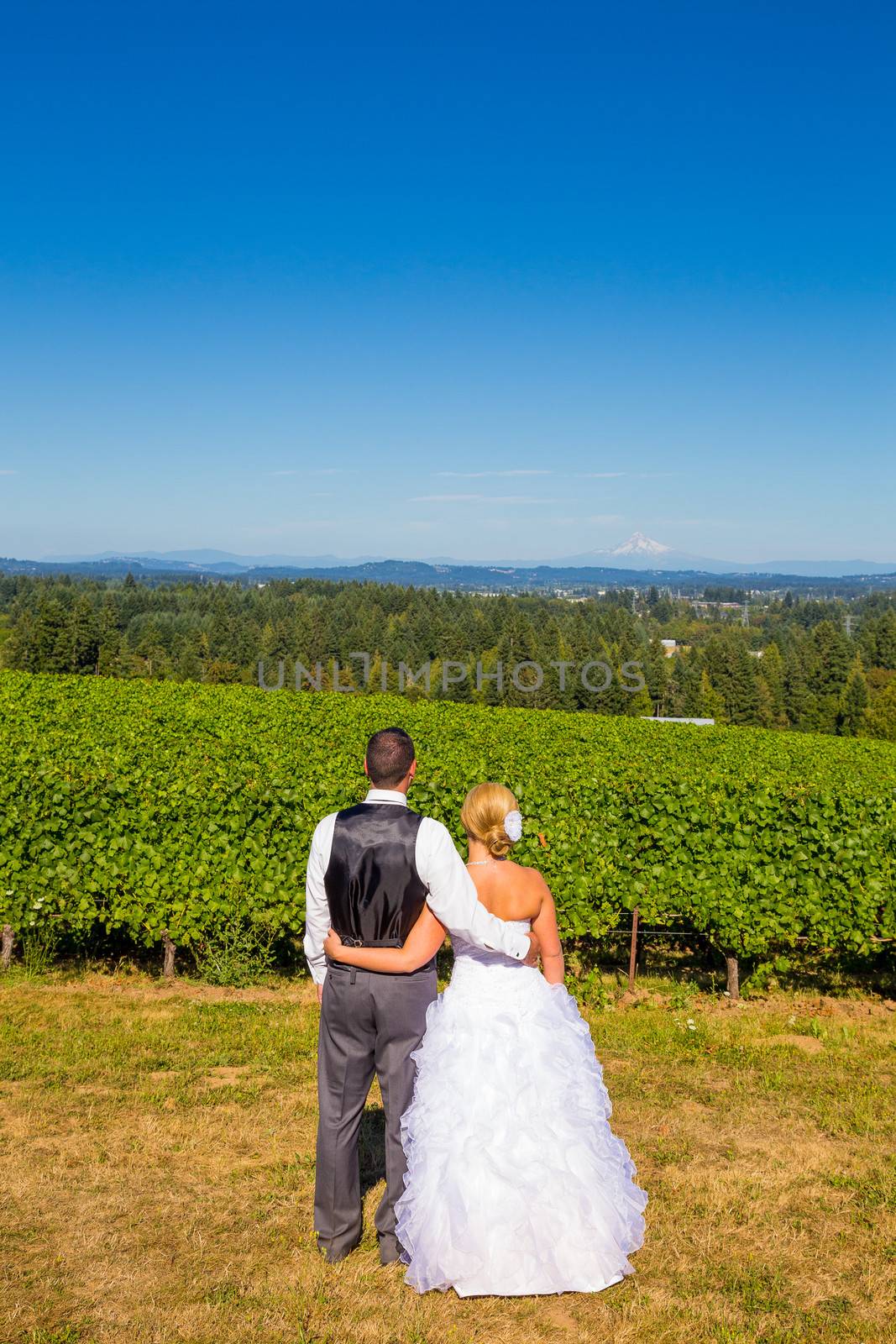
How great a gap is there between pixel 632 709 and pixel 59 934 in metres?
77.1

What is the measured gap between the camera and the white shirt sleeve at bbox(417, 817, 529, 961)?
4.20 meters

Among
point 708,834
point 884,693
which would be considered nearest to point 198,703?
point 708,834

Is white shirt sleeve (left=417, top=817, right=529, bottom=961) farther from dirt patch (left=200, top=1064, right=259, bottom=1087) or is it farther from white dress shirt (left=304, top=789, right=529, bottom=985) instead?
dirt patch (left=200, top=1064, right=259, bottom=1087)

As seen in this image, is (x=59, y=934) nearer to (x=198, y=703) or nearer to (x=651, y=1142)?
(x=651, y=1142)

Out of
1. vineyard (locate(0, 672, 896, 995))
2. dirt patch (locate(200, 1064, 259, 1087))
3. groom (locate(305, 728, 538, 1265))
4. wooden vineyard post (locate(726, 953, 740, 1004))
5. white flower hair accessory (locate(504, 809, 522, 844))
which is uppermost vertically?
white flower hair accessory (locate(504, 809, 522, 844))

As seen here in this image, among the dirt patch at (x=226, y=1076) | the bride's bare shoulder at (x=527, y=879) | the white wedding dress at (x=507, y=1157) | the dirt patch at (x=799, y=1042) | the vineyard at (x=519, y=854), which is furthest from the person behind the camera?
the vineyard at (x=519, y=854)

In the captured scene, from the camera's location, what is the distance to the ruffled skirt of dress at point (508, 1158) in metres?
4.18

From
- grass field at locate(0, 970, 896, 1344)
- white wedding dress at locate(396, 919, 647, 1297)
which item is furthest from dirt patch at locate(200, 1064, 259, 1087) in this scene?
white wedding dress at locate(396, 919, 647, 1297)

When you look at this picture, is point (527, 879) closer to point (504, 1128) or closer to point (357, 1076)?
point (504, 1128)

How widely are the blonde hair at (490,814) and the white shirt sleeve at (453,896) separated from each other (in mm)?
162

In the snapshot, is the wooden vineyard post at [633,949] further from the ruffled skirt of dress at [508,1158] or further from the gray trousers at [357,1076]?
the gray trousers at [357,1076]

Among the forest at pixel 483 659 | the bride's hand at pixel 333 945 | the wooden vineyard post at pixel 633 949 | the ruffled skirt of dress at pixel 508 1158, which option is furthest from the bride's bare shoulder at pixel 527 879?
the forest at pixel 483 659

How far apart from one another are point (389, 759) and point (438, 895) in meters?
0.68

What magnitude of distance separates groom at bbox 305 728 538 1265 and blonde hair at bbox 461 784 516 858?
0.56 ft
